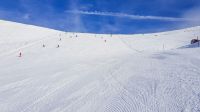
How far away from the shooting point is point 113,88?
37.3ft

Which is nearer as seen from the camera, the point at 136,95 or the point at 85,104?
the point at 85,104

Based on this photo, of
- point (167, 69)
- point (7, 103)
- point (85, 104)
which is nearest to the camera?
point (85, 104)

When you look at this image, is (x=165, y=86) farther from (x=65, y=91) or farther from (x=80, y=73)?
(x=80, y=73)

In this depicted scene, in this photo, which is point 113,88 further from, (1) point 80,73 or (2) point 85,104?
(1) point 80,73

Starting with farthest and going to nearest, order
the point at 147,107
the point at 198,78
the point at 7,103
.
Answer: the point at 198,78 < the point at 7,103 < the point at 147,107

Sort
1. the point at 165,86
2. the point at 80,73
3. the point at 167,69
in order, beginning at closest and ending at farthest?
the point at 165,86
the point at 167,69
the point at 80,73

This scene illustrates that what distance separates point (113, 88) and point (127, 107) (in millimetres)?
2594

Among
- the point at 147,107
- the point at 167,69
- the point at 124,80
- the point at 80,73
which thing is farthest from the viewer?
the point at 80,73

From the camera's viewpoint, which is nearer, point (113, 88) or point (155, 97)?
point (155, 97)

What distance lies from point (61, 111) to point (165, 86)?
4395mm

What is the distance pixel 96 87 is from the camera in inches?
464

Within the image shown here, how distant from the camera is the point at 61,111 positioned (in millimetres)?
8859

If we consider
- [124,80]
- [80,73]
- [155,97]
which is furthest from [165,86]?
[80,73]

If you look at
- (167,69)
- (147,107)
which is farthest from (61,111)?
(167,69)
